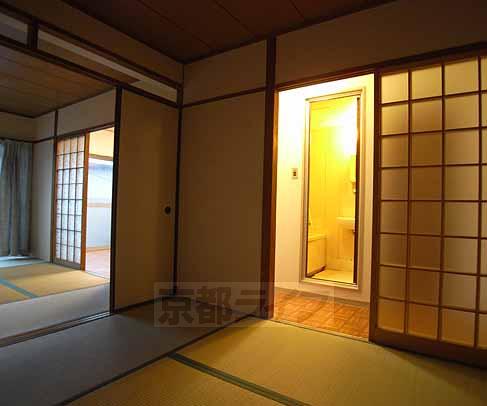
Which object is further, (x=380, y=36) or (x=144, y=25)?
(x=144, y=25)

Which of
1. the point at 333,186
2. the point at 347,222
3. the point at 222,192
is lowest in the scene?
the point at 347,222

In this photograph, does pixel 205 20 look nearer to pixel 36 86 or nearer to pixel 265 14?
pixel 265 14

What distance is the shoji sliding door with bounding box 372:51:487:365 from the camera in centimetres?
203

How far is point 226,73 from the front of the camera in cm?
311

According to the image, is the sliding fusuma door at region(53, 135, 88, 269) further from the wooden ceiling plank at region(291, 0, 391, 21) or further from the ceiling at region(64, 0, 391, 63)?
the wooden ceiling plank at region(291, 0, 391, 21)

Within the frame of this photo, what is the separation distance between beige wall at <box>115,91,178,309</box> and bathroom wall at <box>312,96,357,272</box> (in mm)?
2193

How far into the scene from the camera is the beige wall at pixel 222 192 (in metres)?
2.88

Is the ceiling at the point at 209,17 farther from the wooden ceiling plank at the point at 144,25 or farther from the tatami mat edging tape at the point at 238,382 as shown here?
the tatami mat edging tape at the point at 238,382

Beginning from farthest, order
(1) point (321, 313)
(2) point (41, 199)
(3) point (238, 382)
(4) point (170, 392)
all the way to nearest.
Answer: (2) point (41, 199)
(1) point (321, 313)
(3) point (238, 382)
(4) point (170, 392)

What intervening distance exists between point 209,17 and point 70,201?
3998 millimetres

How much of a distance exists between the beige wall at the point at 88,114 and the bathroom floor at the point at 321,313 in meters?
3.52

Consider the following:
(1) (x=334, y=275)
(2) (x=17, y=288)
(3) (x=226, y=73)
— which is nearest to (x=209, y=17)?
(3) (x=226, y=73)

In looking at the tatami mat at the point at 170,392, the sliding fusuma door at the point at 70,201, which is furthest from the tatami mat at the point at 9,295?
the tatami mat at the point at 170,392

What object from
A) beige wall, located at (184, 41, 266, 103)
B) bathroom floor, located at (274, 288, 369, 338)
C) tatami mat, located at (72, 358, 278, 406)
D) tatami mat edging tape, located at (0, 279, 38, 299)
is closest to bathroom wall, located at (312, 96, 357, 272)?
bathroom floor, located at (274, 288, 369, 338)
